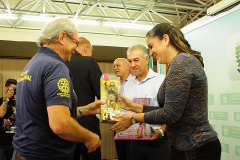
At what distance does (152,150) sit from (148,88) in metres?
0.57

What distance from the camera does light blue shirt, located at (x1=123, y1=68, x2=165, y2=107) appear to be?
222cm

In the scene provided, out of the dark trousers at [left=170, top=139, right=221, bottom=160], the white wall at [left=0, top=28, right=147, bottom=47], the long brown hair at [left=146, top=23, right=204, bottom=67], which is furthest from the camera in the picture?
the white wall at [left=0, top=28, right=147, bottom=47]

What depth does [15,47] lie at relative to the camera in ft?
17.2

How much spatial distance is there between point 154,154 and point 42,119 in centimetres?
111

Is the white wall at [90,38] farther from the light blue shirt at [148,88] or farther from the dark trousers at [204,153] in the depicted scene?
the dark trousers at [204,153]

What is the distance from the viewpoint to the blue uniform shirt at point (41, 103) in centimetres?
122

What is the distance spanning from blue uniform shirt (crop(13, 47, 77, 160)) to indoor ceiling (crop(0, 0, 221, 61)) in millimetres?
3029

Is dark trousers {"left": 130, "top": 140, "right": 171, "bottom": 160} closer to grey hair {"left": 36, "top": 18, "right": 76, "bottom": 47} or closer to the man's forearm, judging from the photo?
the man's forearm

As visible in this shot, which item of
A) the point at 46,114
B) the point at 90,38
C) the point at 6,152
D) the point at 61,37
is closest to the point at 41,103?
the point at 46,114

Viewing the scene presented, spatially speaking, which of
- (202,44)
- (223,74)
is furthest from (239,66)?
(202,44)

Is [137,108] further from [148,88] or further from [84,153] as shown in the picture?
[84,153]

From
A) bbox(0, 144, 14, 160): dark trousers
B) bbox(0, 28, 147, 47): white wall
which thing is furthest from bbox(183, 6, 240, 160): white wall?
bbox(0, 144, 14, 160): dark trousers

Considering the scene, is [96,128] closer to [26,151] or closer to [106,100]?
[106,100]

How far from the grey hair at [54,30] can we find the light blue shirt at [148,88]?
105 centimetres
